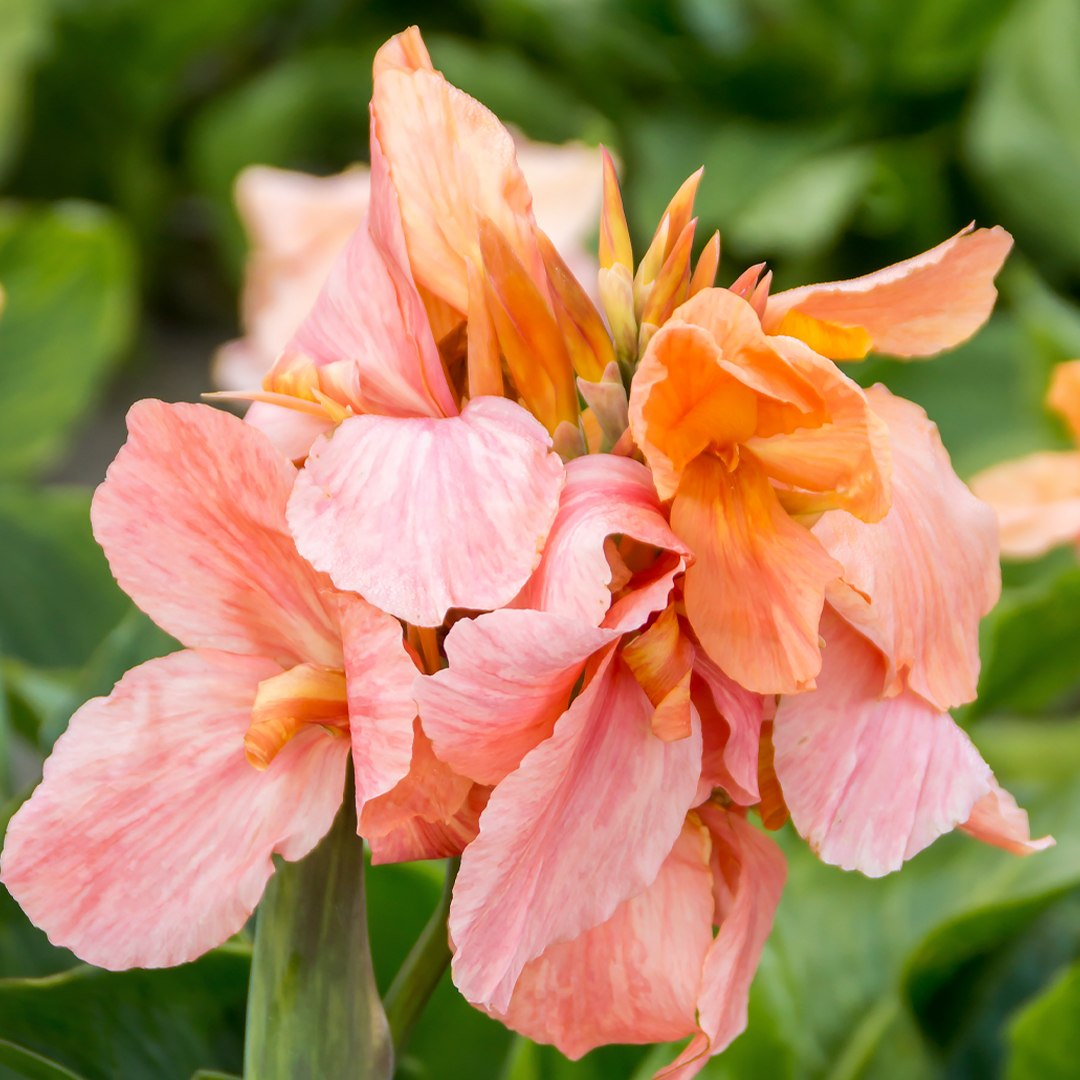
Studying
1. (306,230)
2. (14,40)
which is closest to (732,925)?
(306,230)

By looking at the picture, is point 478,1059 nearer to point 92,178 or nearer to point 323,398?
point 323,398

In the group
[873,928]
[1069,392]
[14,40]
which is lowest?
[873,928]

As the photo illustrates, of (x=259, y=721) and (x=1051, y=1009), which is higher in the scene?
(x=259, y=721)

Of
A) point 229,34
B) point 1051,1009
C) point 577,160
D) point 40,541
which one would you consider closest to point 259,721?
point 1051,1009

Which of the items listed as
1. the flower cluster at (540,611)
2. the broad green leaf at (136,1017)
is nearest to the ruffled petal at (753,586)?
the flower cluster at (540,611)

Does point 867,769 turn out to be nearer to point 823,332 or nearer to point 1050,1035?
point 823,332
